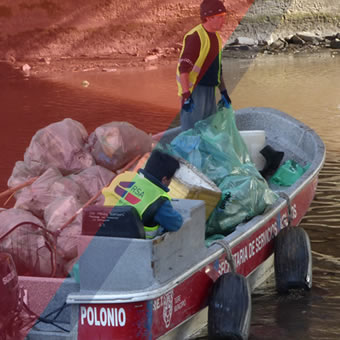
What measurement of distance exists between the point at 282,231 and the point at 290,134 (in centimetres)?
240

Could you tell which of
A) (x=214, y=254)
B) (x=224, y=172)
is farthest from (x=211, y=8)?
(x=214, y=254)

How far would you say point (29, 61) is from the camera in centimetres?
1853

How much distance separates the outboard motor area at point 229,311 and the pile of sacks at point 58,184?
1.04 m

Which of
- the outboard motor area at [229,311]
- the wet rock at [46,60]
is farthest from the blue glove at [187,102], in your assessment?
the wet rock at [46,60]

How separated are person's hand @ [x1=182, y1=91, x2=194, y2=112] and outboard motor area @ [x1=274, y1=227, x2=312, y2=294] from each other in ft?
5.63

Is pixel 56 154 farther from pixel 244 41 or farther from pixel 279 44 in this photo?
pixel 279 44

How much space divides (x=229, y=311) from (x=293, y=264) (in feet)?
3.76

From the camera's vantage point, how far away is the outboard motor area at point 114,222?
441 cm

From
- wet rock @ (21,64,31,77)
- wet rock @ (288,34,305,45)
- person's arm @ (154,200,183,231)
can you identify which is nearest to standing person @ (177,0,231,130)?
person's arm @ (154,200,183,231)

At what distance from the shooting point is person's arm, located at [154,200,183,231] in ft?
15.2

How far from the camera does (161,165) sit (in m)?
5.32

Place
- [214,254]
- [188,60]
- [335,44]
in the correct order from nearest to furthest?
1. [214,254]
2. [188,60]
3. [335,44]

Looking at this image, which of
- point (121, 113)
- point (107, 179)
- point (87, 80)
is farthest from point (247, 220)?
point (87, 80)

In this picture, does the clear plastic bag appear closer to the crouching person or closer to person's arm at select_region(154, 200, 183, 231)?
the crouching person
